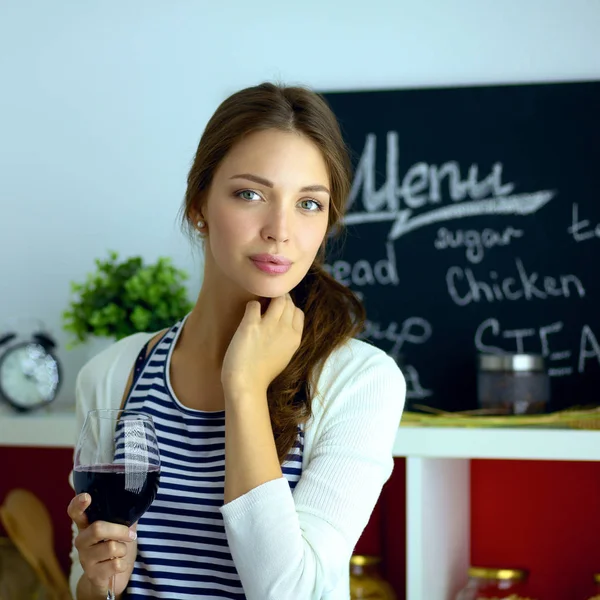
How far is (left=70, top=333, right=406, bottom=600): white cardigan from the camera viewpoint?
1.02 meters

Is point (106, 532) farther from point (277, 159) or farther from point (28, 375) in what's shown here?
point (28, 375)

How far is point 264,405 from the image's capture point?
3.68 ft

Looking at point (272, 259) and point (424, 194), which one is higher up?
point (424, 194)

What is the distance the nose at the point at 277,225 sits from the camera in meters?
1.14

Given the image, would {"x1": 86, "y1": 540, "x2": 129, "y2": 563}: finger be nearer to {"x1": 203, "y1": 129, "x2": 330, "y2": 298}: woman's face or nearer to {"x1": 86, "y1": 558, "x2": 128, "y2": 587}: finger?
{"x1": 86, "y1": 558, "x2": 128, "y2": 587}: finger

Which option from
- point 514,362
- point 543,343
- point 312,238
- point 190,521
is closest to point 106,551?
point 190,521

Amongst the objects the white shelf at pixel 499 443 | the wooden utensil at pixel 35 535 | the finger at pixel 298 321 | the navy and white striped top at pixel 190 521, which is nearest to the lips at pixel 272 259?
the finger at pixel 298 321

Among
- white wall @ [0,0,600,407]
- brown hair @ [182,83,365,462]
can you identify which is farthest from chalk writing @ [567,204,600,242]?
brown hair @ [182,83,365,462]

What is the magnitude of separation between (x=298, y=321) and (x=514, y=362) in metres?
0.55

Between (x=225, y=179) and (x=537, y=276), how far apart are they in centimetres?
80

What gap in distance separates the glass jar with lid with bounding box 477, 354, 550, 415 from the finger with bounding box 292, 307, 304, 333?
530 mm

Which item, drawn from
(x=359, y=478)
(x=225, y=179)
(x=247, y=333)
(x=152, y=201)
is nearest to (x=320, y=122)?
(x=225, y=179)

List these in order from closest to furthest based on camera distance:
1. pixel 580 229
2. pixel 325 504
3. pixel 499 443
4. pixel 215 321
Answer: pixel 325 504
pixel 215 321
pixel 499 443
pixel 580 229

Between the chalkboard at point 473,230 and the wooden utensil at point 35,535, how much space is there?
0.77 meters
